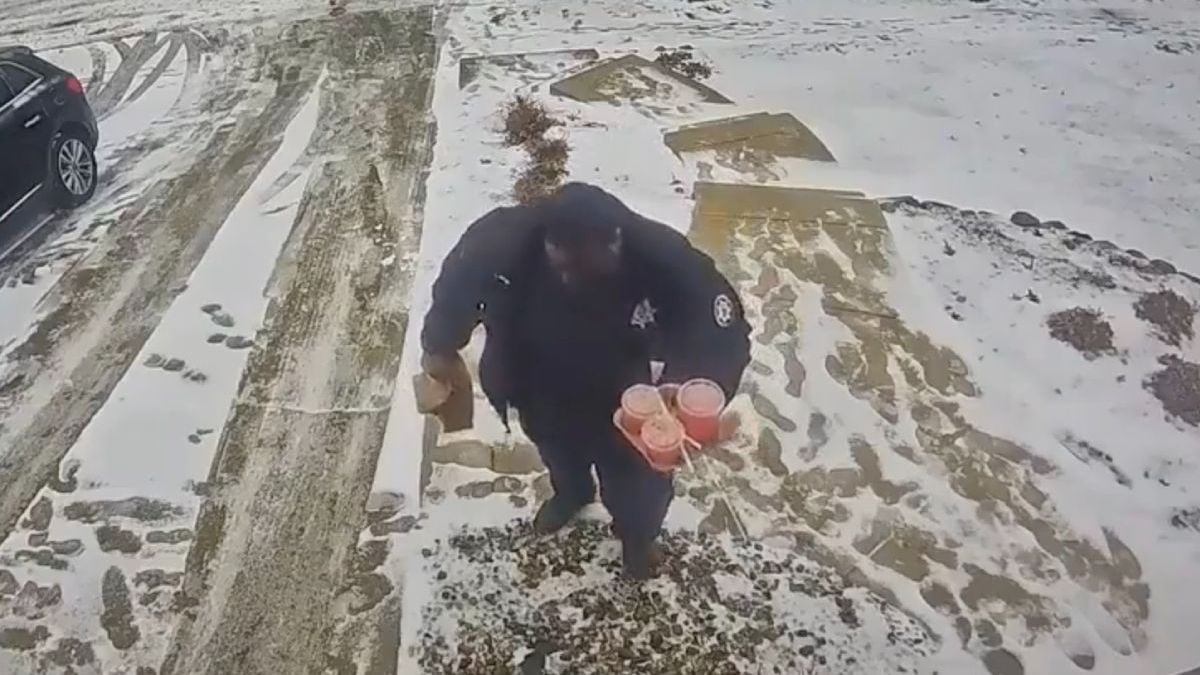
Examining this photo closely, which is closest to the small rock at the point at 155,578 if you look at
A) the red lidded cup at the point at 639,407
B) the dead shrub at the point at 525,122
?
the red lidded cup at the point at 639,407

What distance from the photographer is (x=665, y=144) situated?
740 cm

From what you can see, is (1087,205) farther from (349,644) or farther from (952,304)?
(349,644)

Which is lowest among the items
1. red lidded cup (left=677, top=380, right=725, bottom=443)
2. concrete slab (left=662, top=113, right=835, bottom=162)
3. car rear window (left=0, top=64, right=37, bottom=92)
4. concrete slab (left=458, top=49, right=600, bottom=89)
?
concrete slab (left=662, top=113, right=835, bottom=162)

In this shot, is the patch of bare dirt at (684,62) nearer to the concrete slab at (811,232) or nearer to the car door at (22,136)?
the concrete slab at (811,232)

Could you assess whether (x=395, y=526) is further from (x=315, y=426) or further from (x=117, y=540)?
(x=117, y=540)

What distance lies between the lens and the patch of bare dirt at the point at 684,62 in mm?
8438

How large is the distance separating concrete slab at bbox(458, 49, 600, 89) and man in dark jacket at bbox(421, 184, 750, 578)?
530 centimetres

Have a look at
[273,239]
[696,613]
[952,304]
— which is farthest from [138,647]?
[952,304]

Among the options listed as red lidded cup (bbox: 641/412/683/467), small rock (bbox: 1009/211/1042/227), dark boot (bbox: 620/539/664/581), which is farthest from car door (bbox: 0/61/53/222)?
small rock (bbox: 1009/211/1042/227)

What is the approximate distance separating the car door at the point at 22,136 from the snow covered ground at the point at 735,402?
1.17ft

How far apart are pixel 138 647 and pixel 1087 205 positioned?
5768 mm

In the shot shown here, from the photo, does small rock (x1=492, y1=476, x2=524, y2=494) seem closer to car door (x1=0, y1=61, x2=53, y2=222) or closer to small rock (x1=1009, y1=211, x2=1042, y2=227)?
small rock (x1=1009, y1=211, x2=1042, y2=227)

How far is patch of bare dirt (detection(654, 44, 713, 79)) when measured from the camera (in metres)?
8.44

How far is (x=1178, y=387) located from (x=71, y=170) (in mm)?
6437
